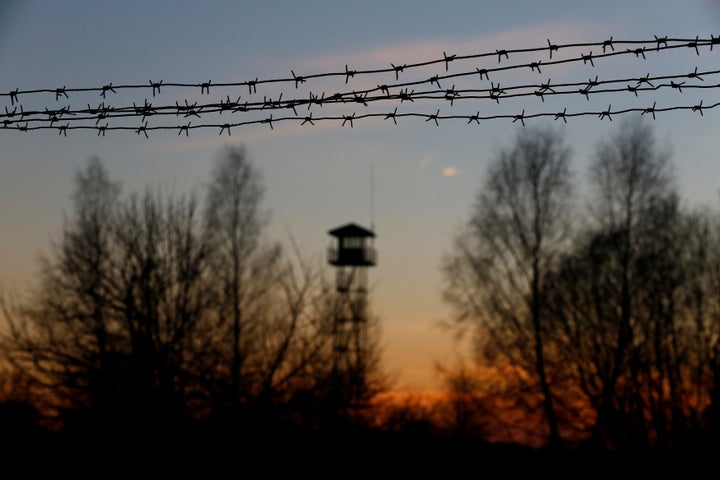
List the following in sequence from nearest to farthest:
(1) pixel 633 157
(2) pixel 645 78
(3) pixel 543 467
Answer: (2) pixel 645 78
(1) pixel 633 157
(3) pixel 543 467

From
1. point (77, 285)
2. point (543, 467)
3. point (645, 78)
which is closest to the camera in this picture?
point (645, 78)

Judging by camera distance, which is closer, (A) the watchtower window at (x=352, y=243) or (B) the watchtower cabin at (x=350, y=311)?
(B) the watchtower cabin at (x=350, y=311)

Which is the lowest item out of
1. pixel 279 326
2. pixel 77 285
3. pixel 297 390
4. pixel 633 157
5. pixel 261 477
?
pixel 261 477

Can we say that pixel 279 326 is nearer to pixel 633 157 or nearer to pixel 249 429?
pixel 249 429

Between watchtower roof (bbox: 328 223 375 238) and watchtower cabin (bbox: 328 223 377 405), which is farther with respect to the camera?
watchtower roof (bbox: 328 223 375 238)

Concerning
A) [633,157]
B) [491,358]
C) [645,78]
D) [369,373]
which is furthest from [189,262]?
[645,78]

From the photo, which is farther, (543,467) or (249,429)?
(543,467)

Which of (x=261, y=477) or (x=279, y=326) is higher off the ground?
(x=279, y=326)

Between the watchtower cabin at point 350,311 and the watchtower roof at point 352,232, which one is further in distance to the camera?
the watchtower roof at point 352,232

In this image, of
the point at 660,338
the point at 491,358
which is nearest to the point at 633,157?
the point at 660,338

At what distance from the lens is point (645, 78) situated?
20.4 feet

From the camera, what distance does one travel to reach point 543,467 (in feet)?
99.3

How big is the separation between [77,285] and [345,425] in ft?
24.7

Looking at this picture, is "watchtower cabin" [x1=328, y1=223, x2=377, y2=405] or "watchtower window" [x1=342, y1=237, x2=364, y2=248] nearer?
"watchtower cabin" [x1=328, y1=223, x2=377, y2=405]
